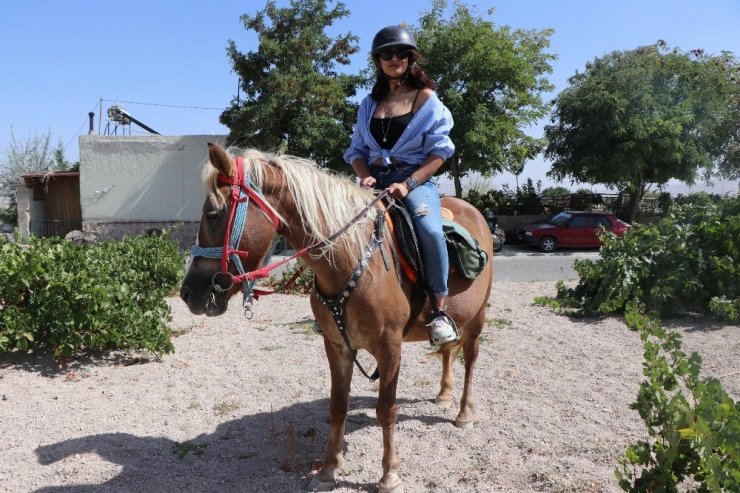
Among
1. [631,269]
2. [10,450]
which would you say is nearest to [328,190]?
[10,450]

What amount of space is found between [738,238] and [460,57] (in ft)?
43.7

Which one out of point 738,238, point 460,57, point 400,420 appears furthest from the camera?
point 460,57

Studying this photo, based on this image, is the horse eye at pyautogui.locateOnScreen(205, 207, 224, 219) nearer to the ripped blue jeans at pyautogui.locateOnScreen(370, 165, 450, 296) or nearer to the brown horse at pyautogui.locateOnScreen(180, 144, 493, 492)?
the brown horse at pyautogui.locateOnScreen(180, 144, 493, 492)

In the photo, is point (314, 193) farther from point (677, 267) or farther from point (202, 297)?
point (677, 267)

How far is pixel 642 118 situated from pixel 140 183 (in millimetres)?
18484

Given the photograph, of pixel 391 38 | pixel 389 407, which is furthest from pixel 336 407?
pixel 391 38

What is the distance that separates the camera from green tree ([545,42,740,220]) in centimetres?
2027

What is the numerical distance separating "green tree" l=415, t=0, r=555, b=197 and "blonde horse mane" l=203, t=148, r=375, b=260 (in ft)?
50.0

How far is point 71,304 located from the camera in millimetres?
5016

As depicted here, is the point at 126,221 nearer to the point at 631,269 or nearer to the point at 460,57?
the point at 460,57

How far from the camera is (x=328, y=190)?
2861 mm

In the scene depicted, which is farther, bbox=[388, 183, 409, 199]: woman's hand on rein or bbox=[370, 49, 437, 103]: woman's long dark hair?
bbox=[370, 49, 437, 103]: woman's long dark hair

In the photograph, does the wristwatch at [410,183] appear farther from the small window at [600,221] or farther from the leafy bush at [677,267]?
the small window at [600,221]

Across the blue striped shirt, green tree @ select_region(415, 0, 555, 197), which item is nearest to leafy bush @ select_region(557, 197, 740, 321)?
the blue striped shirt
